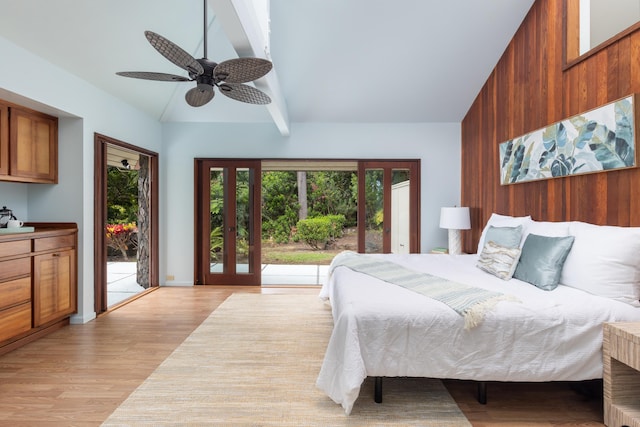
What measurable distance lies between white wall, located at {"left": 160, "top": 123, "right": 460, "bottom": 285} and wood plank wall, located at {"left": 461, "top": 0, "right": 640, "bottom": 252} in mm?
327

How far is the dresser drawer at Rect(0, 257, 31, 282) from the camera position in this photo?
2.72 m

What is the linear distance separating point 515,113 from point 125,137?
4604 mm

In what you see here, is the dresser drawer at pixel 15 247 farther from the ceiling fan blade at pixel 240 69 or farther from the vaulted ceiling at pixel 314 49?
the ceiling fan blade at pixel 240 69

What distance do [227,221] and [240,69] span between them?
10.8ft

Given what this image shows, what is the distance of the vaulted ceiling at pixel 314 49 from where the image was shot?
2.94m

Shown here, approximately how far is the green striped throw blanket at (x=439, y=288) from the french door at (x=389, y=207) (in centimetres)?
183

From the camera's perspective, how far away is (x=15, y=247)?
283cm

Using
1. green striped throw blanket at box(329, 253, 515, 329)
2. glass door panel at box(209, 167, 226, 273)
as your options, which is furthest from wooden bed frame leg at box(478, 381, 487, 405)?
glass door panel at box(209, 167, 226, 273)

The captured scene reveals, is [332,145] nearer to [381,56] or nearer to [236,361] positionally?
[381,56]

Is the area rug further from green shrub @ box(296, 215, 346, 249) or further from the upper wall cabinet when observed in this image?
green shrub @ box(296, 215, 346, 249)

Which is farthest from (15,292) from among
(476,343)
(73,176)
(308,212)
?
(308,212)

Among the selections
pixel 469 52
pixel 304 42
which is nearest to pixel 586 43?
pixel 469 52

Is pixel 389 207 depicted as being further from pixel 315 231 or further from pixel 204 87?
pixel 315 231

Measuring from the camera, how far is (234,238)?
5188 mm
